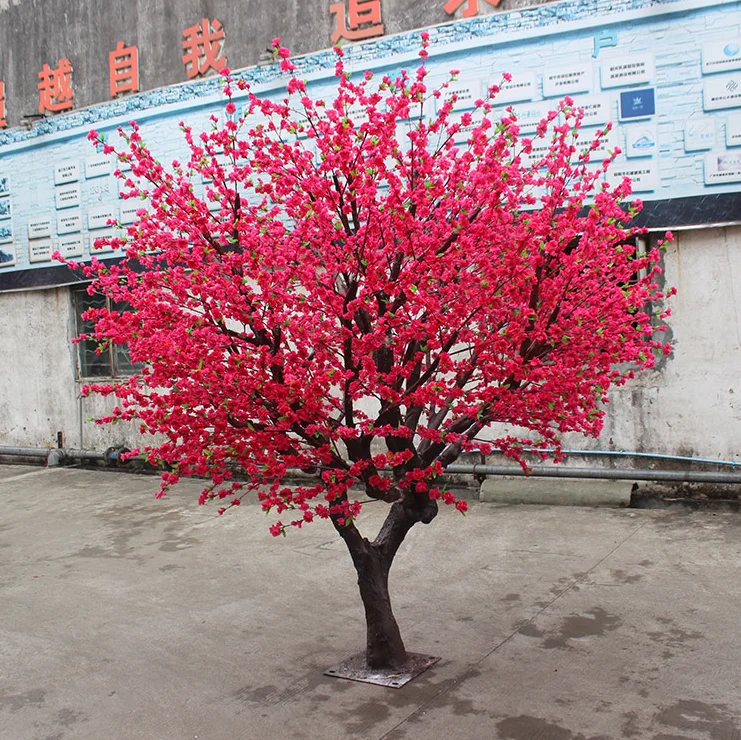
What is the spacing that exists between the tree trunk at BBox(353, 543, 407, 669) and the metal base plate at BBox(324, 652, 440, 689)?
2.0 inches

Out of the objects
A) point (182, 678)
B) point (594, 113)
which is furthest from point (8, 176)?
point (182, 678)

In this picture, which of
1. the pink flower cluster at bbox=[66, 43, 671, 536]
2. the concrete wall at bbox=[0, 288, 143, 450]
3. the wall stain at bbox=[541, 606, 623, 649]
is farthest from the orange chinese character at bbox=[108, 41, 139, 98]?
the wall stain at bbox=[541, 606, 623, 649]

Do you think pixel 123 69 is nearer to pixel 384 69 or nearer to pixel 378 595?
pixel 384 69

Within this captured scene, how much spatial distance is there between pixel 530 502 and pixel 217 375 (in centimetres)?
533

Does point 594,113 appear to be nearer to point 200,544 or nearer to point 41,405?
point 200,544

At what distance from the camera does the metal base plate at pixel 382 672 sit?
4.79 meters

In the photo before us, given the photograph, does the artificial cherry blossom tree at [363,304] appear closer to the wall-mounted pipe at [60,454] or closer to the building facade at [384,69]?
the building facade at [384,69]

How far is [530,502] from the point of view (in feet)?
28.8

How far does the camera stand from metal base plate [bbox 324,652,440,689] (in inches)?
188

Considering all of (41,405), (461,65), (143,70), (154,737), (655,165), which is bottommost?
(154,737)

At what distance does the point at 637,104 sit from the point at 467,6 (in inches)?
83.1

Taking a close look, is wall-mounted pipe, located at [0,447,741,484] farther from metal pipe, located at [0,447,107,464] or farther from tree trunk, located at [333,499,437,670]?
tree trunk, located at [333,499,437,670]

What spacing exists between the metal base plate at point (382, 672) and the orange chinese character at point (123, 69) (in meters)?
8.78

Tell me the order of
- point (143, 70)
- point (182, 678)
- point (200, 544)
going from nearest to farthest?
point (182, 678) < point (200, 544) < point (143, 70)
